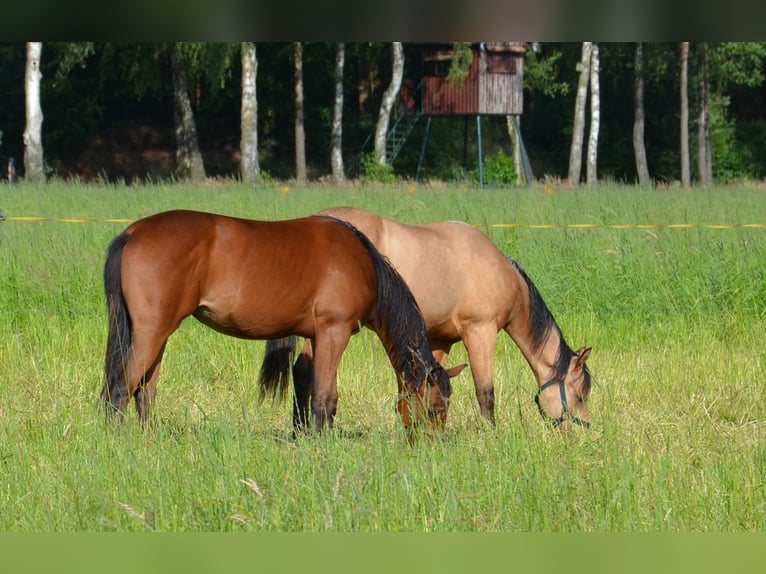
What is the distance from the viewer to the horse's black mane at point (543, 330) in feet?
20.1

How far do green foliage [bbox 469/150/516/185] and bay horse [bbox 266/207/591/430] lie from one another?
2757 cm

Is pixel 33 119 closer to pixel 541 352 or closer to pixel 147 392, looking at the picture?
pixel 541 352

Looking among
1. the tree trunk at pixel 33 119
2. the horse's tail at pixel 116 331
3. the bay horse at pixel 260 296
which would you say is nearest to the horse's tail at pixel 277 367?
the bay horse at pixel 260 296

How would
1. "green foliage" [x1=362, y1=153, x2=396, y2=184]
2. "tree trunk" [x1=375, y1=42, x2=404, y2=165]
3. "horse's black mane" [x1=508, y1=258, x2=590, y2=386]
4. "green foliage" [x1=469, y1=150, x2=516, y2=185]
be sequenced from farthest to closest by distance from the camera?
"green foliage" [x1=469, y1=150, x2=516, y2=185]
"tree trunk" [x1=375, y1=42, x2=404, y2=165]
"green foliage" [x1=362, y1=153, x2=396, y2=184]
"horse's black mane" [x1=508, y1=258, x2=590, y2=386]

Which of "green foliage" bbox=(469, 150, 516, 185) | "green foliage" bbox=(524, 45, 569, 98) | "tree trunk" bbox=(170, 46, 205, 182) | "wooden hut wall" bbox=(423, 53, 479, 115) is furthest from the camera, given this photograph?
"green foliage" bbox=(524, 45, 569, 98)

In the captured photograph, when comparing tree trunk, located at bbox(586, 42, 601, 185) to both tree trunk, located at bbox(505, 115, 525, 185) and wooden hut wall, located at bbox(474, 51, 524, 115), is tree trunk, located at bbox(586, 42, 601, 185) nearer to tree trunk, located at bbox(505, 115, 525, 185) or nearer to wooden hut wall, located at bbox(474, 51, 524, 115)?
tree trunk, located at bbox(505, 115, 525, 185)

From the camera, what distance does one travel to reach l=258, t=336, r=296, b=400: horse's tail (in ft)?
18.9

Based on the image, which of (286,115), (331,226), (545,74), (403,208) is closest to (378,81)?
(286,115)

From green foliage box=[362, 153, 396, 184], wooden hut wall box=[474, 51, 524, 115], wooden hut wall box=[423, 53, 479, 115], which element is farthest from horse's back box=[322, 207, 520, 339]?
wooden hut wall box=[474, 51, 524, 115]

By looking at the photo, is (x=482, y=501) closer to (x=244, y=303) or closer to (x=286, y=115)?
(x=244, y=303)

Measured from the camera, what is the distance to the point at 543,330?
20.5 ft

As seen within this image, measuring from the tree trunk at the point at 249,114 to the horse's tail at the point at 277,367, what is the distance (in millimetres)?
20941

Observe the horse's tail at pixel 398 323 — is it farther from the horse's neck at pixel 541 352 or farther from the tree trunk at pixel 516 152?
the tree trunk at pixel 516 152

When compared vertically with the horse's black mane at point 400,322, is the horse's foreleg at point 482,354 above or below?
below
